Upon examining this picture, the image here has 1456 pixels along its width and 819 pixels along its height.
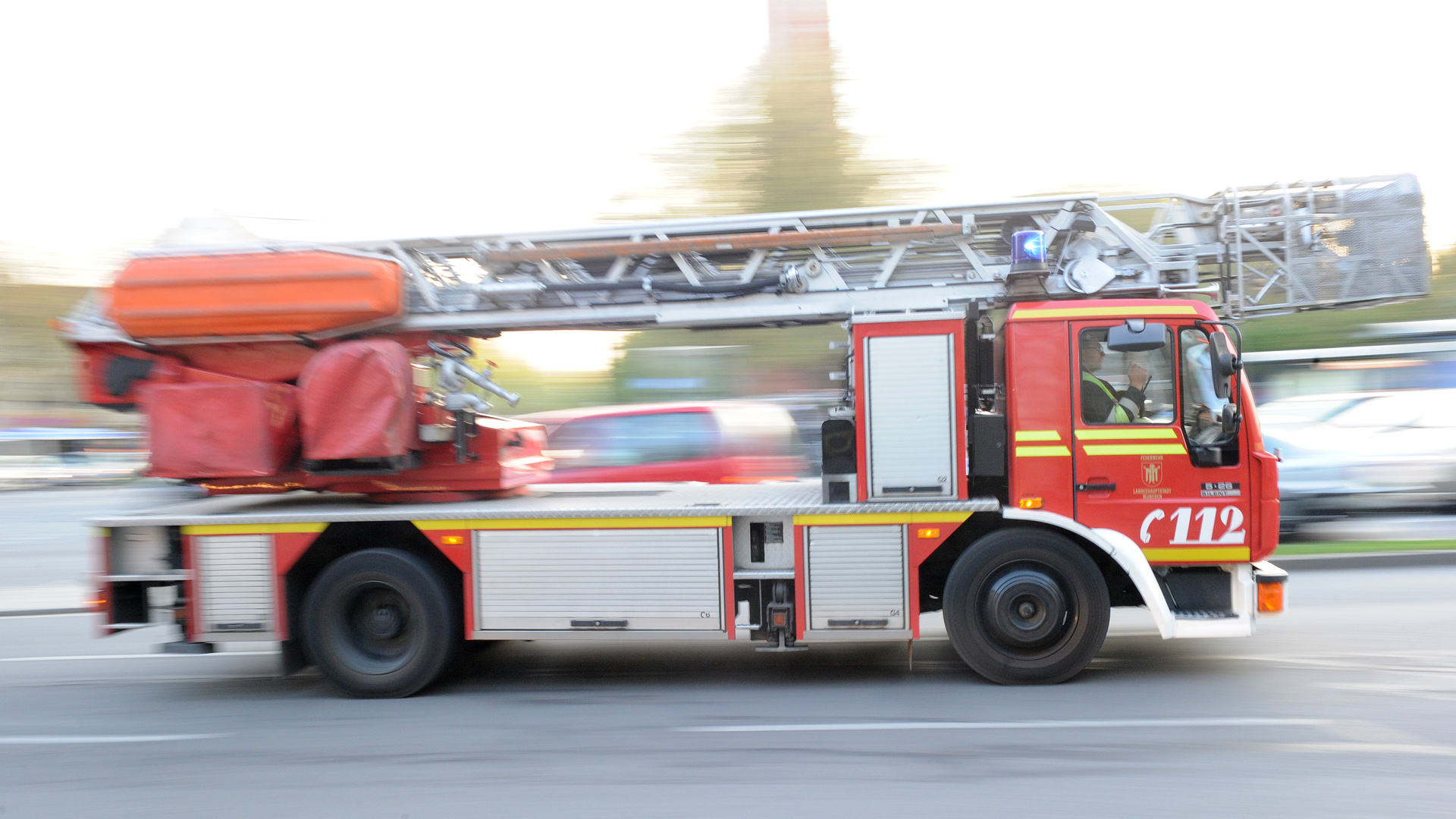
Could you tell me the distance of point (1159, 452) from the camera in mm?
6133

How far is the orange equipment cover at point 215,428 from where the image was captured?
263 inches

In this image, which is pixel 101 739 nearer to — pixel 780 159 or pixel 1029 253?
pixel 1029 253

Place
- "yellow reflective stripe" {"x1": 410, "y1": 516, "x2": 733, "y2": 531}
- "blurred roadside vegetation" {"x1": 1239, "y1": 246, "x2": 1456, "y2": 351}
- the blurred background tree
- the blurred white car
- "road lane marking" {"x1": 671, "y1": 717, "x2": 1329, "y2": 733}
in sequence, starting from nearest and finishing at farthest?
"road lane marking" {"x1": 671, "y1": 717, "x2": 1329, "y2": 733}, "yellow reflective stripe" {"x1": 410, "y1": 516, "x2": 733, "y2": 531}, the blurred white car, the blurred background tree, "blurred roadside vegetation" {"x1": 1239, "y1": 246, "x2": 1456, "y2": 351}

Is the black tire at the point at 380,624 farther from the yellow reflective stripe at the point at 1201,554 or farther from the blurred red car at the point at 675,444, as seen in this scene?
the yellow reflective stripe at the point at 1201,554

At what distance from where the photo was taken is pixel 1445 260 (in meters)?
Answer: 33.5

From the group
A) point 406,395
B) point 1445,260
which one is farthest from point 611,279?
point 1445,260

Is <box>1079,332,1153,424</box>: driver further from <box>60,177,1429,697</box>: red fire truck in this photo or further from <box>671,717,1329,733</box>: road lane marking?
<box>671,717,1329,733</box>: road lane marking

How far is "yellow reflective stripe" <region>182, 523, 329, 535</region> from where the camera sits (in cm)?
666

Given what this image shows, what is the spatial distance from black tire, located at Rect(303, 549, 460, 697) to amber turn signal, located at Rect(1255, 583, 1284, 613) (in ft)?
16.8

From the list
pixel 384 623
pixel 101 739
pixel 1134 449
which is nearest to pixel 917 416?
pixel 1134 449

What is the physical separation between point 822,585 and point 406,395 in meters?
3.03

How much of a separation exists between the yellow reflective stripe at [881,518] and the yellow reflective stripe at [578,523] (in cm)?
51

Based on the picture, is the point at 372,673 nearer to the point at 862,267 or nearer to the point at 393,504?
the point at 393,504

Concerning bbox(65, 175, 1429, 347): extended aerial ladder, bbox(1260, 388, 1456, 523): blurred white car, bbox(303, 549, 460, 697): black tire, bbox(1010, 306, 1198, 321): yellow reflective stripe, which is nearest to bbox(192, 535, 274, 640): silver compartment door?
bbox(303, 549, 460, 697): black tire
